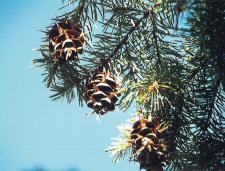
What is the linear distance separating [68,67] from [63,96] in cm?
25

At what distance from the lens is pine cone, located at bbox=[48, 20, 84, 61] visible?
1841mm

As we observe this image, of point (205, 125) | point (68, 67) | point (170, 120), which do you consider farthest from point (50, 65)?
point (205, 125)

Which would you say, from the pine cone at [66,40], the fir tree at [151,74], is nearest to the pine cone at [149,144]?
the fir tree at [151,74]

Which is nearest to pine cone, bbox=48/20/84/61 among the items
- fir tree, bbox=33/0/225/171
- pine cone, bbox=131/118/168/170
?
fir tree, bbox=33/0/225/171

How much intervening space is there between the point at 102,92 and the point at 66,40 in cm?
27

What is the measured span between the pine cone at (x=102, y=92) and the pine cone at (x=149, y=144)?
191 mm

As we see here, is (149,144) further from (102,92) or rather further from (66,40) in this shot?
(66,40)

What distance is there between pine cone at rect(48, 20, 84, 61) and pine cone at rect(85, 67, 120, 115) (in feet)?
0.44

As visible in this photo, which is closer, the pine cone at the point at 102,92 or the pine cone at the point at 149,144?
the pine cone at the point at 149,144

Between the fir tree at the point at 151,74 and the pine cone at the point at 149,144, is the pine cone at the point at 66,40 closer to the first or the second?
the fir tree at the point at 151,74

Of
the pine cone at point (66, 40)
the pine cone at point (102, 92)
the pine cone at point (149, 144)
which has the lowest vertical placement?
the pine cone at point (149, 144)

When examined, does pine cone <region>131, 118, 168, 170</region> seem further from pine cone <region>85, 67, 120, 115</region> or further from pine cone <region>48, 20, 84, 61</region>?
pine cone <region>48, 20, 84, 61</region>

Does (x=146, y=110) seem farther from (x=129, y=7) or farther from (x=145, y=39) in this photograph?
(x=129, y=7)

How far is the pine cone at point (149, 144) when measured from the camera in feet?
5.32
